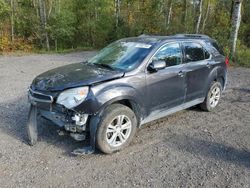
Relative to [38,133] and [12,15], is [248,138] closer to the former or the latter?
[38,133]

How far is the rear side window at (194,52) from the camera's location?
5.49 m

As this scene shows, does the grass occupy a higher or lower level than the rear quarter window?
lower

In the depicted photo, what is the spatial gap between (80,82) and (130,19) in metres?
19.4

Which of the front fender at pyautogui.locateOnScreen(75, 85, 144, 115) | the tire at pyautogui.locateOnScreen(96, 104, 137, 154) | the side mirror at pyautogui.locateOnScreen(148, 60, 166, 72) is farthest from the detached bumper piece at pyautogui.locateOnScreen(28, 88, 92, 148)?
the side mirror at pyautogui.locateOnScreen(148, 60, 166, 72)

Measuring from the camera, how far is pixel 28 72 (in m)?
10.7

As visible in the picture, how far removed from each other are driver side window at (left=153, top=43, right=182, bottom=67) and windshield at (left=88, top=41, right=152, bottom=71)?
0.75ft

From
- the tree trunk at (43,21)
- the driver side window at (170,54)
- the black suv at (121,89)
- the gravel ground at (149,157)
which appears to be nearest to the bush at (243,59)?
the gravel ground at (149,157)

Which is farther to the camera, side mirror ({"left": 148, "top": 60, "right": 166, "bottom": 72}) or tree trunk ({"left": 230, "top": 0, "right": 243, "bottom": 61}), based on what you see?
tree trunk ({"left": 230, "top": 0, "right": 243, "bottom": 61})

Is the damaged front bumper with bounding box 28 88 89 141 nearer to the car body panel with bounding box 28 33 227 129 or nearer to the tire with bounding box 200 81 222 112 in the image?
the car body panel with bounding box 28 33 227 129

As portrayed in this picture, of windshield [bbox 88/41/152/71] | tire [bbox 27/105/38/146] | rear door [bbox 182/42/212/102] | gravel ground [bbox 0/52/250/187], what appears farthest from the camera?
rear door [bbox 182/42/212/102]

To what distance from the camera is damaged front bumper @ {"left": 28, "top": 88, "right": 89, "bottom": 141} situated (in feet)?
13.4

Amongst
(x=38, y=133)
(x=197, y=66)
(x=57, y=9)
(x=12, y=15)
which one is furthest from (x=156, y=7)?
(x=38, y=133)

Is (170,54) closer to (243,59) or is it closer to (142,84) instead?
(142,84)

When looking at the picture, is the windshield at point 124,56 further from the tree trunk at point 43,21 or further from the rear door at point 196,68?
the tree trunk at point 43,21
